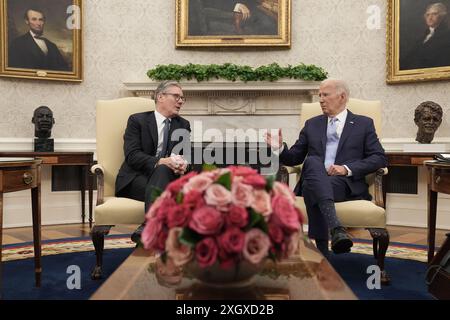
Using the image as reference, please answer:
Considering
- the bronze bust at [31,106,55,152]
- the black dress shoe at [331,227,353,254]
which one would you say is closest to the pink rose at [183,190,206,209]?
the black dress shoe at [331,227,353,254]

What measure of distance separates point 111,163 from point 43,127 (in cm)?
217

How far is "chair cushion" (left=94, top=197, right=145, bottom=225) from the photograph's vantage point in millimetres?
3010

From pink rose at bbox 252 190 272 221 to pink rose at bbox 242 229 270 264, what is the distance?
0.06 metres

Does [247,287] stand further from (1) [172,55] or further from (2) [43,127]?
(1) [172,55]

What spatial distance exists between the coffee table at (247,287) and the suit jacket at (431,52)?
452cm

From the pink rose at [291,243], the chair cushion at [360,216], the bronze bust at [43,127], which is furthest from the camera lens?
the bronze bust at [43,127]

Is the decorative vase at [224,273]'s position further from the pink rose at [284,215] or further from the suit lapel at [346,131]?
the suit lapel at [346,131]

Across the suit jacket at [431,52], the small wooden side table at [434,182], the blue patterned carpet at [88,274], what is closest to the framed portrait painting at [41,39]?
the blue patterned carpet at [88,274]

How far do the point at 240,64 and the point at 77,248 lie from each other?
3.31 metres

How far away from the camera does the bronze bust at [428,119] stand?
16.7 feet

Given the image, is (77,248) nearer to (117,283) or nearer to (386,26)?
(117,283)

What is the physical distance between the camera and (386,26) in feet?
18.7

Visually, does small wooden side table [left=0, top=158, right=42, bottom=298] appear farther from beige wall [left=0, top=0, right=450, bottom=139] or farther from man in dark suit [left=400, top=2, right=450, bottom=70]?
man in dark suit [left=400, top=2, right=450, bottom=70]

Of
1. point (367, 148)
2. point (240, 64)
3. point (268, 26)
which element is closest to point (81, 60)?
point (240, 64)
